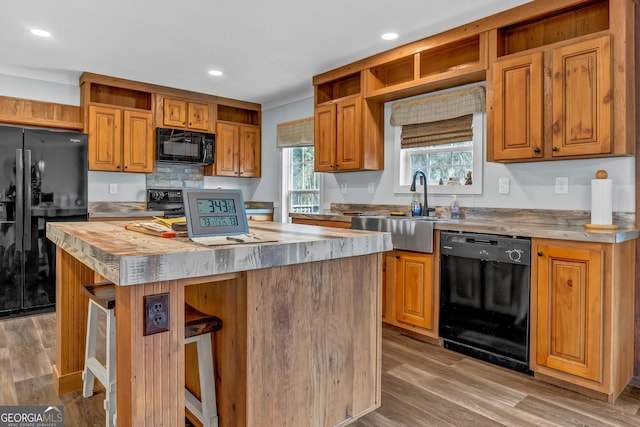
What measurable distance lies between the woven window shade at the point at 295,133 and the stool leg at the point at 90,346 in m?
3.41

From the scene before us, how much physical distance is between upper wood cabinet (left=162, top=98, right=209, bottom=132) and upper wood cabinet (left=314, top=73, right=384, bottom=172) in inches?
68.7

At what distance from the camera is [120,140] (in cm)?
473

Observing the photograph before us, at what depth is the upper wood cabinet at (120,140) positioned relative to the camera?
4.57 meters

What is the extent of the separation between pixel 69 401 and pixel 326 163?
302 centimetres

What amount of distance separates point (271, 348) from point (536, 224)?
234 cm

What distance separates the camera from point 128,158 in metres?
4.79

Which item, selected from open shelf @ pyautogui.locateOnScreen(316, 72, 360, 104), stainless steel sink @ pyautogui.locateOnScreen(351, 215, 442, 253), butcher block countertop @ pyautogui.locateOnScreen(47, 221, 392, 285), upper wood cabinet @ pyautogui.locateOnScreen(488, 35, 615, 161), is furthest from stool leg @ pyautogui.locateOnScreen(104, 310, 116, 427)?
open shelf @ pyautogui.locateOnScreen(316, 72, 360, 104)

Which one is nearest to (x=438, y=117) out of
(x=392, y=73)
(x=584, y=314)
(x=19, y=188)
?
(x=392, y=73)

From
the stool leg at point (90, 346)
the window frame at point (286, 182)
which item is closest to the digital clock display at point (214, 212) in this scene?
Result: the stool leg at point (90, 346)

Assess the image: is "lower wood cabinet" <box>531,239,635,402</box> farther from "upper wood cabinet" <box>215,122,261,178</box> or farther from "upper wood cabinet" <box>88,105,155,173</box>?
"upper wood cabinet" <box>88,105,155,173</box>

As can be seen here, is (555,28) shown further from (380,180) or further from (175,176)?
(175,176)

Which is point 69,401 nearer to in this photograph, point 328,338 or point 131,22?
point 328,338

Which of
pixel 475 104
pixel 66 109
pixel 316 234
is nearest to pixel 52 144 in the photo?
pixel 66 109

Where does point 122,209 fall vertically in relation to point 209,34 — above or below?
below
